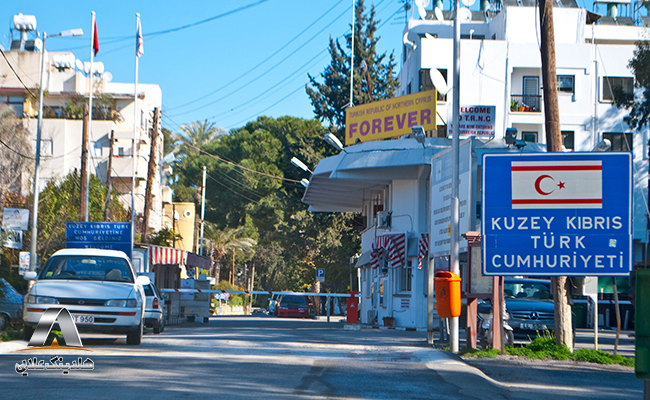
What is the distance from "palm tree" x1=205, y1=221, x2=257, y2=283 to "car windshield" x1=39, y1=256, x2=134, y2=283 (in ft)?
169

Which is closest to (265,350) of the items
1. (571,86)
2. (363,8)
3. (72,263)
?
(72,263)

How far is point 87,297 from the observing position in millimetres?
13305

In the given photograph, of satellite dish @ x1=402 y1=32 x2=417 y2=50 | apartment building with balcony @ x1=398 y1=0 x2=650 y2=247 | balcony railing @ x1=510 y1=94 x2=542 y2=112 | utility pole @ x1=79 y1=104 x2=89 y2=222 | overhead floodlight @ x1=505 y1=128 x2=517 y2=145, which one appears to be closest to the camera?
overhead floodlight @ x1=505 y1=128 x2=517 y2=145

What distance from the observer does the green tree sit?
4738 cm

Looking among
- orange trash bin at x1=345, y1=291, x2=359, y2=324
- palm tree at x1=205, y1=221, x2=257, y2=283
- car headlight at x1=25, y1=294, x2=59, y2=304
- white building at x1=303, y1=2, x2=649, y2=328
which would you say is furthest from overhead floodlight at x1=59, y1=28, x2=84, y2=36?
palm tree at x1=205, y1=221, x2=257, y2=283

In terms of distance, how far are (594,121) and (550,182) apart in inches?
1194

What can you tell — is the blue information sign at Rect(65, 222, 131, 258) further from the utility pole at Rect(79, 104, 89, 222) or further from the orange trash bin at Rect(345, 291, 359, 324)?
the orange trash bin at Rect(345, 291, 359, 324)

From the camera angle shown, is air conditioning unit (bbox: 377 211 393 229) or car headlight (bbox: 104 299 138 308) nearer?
car headlight (bbox: 104 299 138 308)

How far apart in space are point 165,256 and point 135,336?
20502 millimetres

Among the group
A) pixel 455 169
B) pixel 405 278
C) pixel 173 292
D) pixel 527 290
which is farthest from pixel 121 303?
pixel 405 278

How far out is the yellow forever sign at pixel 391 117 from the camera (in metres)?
30.2

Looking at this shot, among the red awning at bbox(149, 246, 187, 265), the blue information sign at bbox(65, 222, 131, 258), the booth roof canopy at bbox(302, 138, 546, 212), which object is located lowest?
the red awning at bbox(149, 246, 187, 265)

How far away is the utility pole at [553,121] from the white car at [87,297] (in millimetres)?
7591

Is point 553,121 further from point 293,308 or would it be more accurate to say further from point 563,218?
point 293,308
